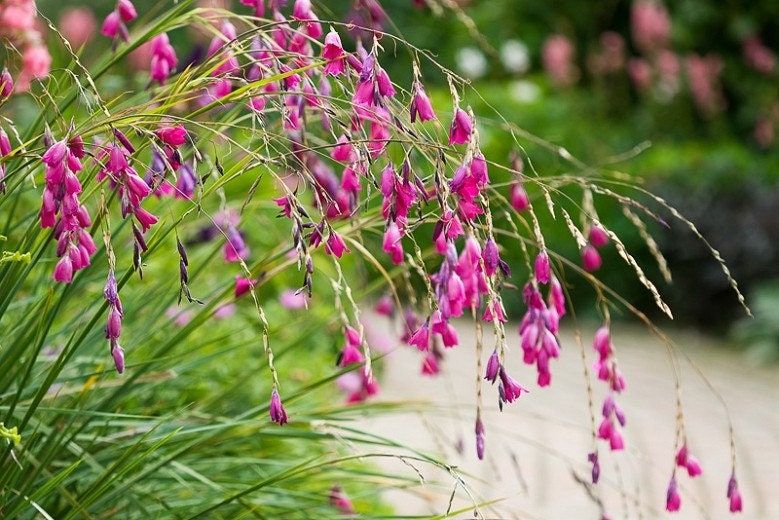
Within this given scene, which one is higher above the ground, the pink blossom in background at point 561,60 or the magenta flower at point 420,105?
the pink blossom in background at point 561,60

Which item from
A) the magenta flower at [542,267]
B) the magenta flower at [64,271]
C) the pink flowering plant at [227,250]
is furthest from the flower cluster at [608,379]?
the magenta flower at [64,271]

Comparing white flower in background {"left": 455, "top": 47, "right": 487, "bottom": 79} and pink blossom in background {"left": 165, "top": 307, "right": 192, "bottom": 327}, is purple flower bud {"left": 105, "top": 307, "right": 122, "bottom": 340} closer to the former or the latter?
pink blossom in background {"left": 165, "top": 307, "right": 192, "bottom": 327}

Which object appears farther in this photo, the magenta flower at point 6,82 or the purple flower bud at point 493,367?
the magenta flower at point 6,82

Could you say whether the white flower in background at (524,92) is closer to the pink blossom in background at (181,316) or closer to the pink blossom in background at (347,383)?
the pink blossom in background at (347,383)

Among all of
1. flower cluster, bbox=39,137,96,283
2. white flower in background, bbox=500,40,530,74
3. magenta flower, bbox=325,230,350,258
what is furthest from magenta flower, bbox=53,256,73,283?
white flower in background, bbox=500,40,530,74

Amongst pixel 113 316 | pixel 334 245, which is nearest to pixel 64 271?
pixel 113 316

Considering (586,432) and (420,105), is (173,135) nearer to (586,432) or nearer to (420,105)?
(420,105)

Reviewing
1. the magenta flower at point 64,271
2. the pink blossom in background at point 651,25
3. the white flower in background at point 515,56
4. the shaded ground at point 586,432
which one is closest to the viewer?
the magenta flower at point 64,271

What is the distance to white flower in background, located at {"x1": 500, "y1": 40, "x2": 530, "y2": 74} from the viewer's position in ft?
40.5

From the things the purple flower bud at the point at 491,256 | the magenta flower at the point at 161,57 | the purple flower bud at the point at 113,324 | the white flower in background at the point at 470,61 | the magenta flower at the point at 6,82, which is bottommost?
the purple flower bud at the point at 113,324

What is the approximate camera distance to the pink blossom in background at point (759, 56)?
35.6ft

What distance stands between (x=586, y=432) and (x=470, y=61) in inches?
290

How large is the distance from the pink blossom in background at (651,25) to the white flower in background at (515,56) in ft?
4.36

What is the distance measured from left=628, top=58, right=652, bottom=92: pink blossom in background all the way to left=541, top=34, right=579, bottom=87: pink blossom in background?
24.0 inches
